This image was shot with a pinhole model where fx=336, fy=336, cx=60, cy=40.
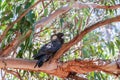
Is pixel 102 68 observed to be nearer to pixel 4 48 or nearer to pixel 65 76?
pixel 65 76

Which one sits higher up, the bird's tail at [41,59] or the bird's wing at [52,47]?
the bird's wing at [52,47]

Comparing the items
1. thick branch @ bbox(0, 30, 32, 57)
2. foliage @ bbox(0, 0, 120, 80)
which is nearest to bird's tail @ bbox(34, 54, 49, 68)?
foliage @ bbox(0, 0, 120, 80)

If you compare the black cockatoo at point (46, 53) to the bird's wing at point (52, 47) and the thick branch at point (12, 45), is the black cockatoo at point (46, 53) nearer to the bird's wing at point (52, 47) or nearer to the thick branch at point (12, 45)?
the bird's wing at point (52, 47)

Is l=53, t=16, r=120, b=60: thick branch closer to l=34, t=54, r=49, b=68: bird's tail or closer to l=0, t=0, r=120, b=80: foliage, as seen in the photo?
l=34, t=54, r=49, b=68: bird's tail

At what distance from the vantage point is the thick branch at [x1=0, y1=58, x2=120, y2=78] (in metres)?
1.62

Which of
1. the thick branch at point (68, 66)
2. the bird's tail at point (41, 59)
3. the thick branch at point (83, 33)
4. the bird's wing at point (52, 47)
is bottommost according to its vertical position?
the thick branch at point (68, 66)

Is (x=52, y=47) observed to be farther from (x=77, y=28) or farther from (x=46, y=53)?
(x=77, y=28)

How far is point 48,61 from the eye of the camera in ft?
5.51

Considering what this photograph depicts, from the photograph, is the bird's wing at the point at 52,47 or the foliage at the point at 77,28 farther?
the foliage at the point at 77,28

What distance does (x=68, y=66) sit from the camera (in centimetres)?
168

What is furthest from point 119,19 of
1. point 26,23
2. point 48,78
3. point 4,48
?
point 48,78

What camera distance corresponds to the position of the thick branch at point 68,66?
5.31 feet


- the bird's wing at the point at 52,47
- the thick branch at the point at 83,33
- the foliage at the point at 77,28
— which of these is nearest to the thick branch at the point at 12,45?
the foliage at the point at 77,28

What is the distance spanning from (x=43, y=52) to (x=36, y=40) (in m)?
0.72
